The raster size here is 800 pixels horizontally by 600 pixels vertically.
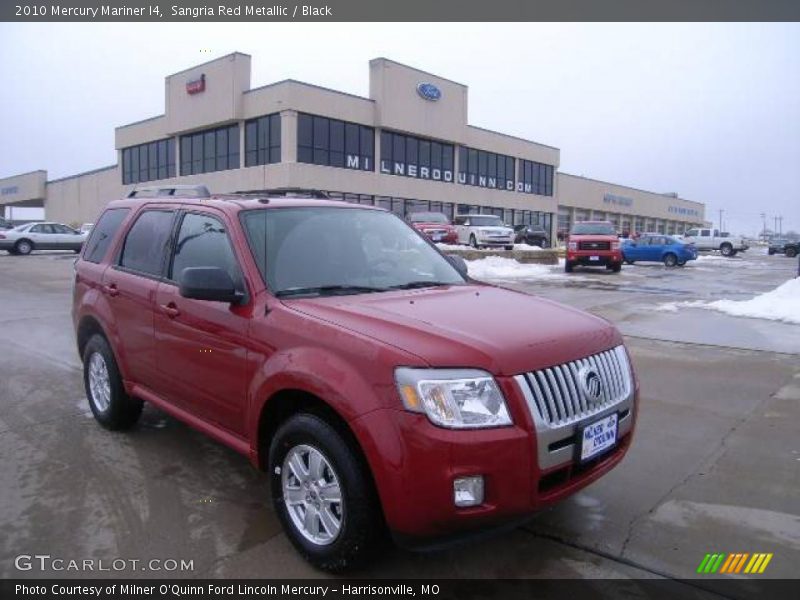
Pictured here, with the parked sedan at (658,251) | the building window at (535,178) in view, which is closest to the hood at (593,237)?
the parked sedan at (658,251)

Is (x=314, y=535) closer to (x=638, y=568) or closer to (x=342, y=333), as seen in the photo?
(x=342, y=333)

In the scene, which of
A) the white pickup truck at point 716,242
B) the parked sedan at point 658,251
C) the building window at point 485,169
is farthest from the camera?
the building window at point 485,169

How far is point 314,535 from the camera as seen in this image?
3.15 meters

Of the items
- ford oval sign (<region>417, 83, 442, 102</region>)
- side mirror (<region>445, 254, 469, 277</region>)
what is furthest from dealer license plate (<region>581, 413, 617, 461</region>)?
ford oval sign (<region>417, 83, 442, 102</region>)

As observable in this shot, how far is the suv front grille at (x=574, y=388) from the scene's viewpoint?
111 inches

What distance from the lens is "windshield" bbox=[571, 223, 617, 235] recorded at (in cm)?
2520

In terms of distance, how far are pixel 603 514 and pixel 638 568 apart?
1.86ft

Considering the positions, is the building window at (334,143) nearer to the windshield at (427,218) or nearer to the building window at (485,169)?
the building window at (485,169)

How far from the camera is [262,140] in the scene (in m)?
39.8

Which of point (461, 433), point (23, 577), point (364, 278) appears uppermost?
point (364, 278)

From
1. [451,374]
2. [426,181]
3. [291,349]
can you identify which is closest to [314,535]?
[291,349]

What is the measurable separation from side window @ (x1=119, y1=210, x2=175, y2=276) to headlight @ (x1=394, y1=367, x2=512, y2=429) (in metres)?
2.48

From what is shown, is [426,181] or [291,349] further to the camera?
[426,181]

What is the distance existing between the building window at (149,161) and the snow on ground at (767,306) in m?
41.6
